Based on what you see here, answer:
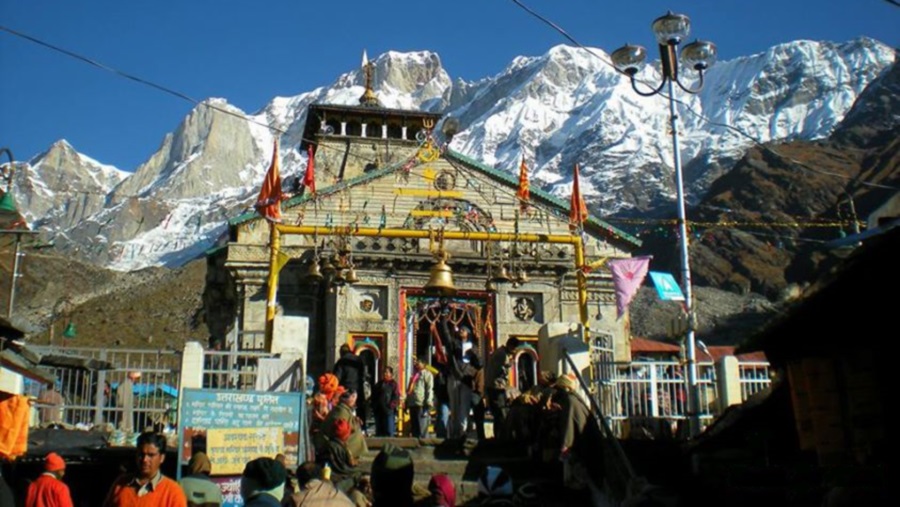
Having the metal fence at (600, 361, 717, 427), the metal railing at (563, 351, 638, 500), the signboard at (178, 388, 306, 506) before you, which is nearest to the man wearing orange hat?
the signboard at (178, 388, 306, 506)

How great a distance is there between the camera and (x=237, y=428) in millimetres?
10695

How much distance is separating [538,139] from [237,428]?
153 meters

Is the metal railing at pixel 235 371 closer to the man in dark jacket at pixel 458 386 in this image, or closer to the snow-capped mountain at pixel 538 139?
the man in dark jacket at pixel 458 386

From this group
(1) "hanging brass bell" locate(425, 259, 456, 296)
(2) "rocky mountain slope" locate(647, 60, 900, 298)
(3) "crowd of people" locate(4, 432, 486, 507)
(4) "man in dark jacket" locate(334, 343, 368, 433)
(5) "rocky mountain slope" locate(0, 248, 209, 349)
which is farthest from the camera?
(2) "rocky mountain slope" locate(647, 60, 900, 298)

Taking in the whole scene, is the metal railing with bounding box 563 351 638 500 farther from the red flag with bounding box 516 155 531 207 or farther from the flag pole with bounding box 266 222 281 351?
the red flag with bounding box 516 155 531 207

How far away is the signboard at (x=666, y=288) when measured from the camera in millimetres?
18672

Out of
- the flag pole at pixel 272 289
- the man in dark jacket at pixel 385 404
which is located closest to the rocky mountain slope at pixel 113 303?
the flag pole at pixel 272 289

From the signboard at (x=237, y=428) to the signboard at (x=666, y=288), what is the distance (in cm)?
970

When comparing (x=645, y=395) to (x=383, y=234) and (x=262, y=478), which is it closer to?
(x=383, y=234)

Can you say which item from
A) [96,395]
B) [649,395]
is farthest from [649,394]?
[96,395]

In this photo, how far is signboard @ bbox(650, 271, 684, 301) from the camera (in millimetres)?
18672

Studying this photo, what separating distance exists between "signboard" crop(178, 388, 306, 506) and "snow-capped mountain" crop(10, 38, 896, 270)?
105 meters

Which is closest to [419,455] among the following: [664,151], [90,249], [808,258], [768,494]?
[768,494]

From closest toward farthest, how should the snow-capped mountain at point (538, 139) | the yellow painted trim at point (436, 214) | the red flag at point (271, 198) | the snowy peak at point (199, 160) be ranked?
the red flag at point (271, 198)
the yellow painted trim at point (436, 214)
the snow-capped mountain at point (538, 139)
the snowy peak at point (199, 160)
